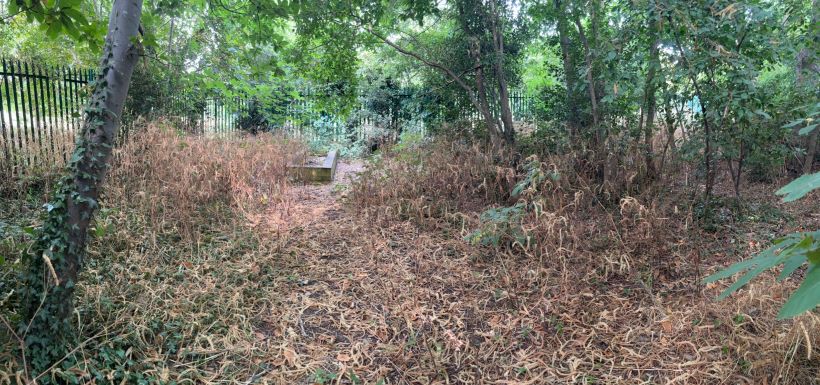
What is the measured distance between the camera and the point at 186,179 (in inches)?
188

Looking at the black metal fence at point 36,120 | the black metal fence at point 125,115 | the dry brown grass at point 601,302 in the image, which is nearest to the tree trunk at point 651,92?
the dry brown grass at point 601,302

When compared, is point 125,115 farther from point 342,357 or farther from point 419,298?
point 342,357

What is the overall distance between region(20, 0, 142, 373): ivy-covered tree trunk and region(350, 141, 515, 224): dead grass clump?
290 cm

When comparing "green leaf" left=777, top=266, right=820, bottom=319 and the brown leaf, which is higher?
"green leaf" left=777, top=266, right=820, bottom=319

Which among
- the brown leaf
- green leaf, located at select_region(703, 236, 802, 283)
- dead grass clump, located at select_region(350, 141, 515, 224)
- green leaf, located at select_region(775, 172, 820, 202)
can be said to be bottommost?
the brown leaf

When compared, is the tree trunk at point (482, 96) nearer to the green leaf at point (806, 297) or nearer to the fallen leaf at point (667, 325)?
the fallen leaf at point (667, 325)

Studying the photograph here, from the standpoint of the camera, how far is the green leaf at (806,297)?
0.87 meters

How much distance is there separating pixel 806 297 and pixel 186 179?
16.1 feet

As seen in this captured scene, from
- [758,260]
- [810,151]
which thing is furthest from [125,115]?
[810,151]

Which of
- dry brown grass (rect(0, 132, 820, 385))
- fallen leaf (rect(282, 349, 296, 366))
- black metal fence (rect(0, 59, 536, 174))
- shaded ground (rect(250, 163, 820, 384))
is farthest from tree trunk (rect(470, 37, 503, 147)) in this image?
fallen leaf (rect(282, 349, 296, 366))

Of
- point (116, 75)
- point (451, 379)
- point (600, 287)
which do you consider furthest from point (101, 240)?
point (600, 287)

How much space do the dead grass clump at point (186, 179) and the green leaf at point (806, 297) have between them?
4327mm

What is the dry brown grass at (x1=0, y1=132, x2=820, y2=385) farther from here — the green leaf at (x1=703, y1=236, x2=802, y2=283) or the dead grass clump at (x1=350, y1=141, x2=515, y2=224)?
the green leaf at (x1=703, y1=236, x2=802, y2=283)

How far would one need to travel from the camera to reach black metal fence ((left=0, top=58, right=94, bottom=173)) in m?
5.71
